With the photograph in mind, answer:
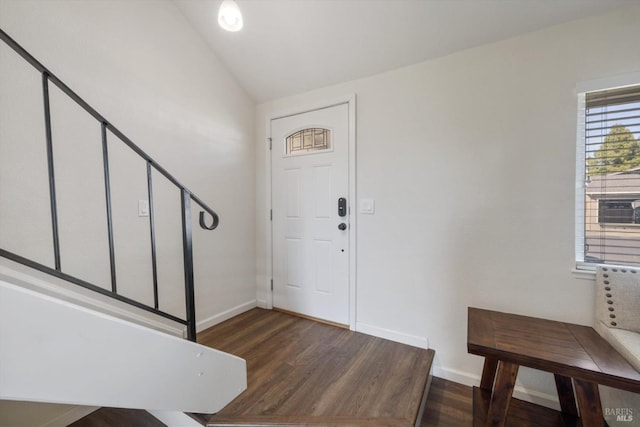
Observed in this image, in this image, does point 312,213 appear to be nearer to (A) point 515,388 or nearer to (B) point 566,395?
(A) point 515,388

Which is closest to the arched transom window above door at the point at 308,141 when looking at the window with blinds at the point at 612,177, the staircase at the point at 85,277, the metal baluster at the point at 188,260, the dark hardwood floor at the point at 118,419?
the staircase at the point at 85,277

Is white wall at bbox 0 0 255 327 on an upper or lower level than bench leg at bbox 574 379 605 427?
upper

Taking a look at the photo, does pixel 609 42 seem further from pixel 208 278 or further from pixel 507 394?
pixel 208 278

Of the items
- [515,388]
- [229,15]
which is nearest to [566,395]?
[515,388]

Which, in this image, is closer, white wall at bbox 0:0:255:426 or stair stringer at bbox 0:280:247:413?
stair stringer at bbox 0:280:247:413

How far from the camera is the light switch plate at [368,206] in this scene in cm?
228

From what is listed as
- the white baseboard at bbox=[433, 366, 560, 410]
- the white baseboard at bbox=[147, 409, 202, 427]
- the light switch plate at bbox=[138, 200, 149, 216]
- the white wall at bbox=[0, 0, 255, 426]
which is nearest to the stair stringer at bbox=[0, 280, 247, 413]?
the white baseboard at bbox=[147, 409, 202, 427]

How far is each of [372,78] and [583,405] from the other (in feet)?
7.80

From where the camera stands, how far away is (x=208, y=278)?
2.45 metres

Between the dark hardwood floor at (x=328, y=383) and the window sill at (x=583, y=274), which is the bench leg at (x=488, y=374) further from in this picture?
the window sill at (x=583, y=274)

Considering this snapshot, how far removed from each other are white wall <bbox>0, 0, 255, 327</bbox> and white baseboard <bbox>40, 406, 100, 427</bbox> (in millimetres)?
687

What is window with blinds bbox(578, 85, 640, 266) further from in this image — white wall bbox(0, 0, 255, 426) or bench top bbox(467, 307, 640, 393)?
white wall bbox(0, 0, 255, 426)

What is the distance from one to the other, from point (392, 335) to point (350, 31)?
7.81 ft

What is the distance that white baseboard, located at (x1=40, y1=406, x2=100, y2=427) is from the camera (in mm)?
1548
